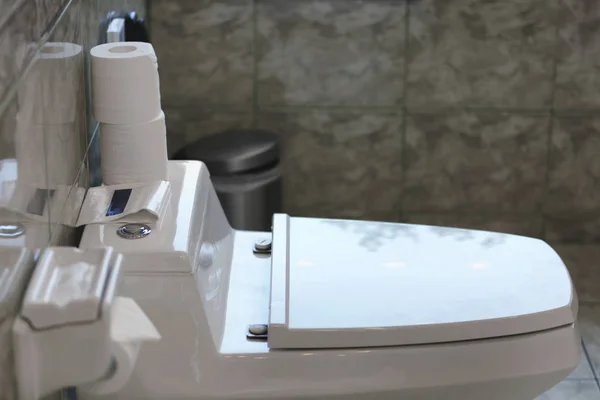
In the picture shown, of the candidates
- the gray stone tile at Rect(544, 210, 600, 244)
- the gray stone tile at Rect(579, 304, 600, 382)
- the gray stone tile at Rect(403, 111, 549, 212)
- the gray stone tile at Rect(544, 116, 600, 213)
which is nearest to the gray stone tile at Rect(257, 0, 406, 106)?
the gray stone tile at Rect(403, 111, 549, 212)

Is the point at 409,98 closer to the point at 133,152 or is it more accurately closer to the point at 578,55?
the point at 578,55

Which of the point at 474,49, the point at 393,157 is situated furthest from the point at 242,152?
the point at 474,49

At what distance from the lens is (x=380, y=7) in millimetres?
2400

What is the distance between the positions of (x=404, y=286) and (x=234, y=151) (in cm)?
95

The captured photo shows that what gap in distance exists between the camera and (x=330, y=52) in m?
2.43

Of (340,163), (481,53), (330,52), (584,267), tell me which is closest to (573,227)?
(584,267)

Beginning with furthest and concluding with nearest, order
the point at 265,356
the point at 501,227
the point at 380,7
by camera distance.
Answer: the point at 501,227, the point at 380,7, the point at 265,356

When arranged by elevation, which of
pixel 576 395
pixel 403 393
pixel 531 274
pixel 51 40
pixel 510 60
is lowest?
pixel 576 395

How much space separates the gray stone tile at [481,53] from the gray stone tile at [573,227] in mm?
322

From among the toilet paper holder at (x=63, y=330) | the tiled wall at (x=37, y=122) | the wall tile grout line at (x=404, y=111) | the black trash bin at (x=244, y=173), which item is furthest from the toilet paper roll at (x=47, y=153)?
the wall tile grout line at (x=404, y=111)

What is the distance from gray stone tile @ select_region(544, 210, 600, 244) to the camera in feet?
8.52

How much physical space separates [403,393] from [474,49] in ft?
4.50

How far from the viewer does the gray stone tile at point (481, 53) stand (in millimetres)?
2402

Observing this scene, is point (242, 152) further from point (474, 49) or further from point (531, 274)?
point (531, 274)
